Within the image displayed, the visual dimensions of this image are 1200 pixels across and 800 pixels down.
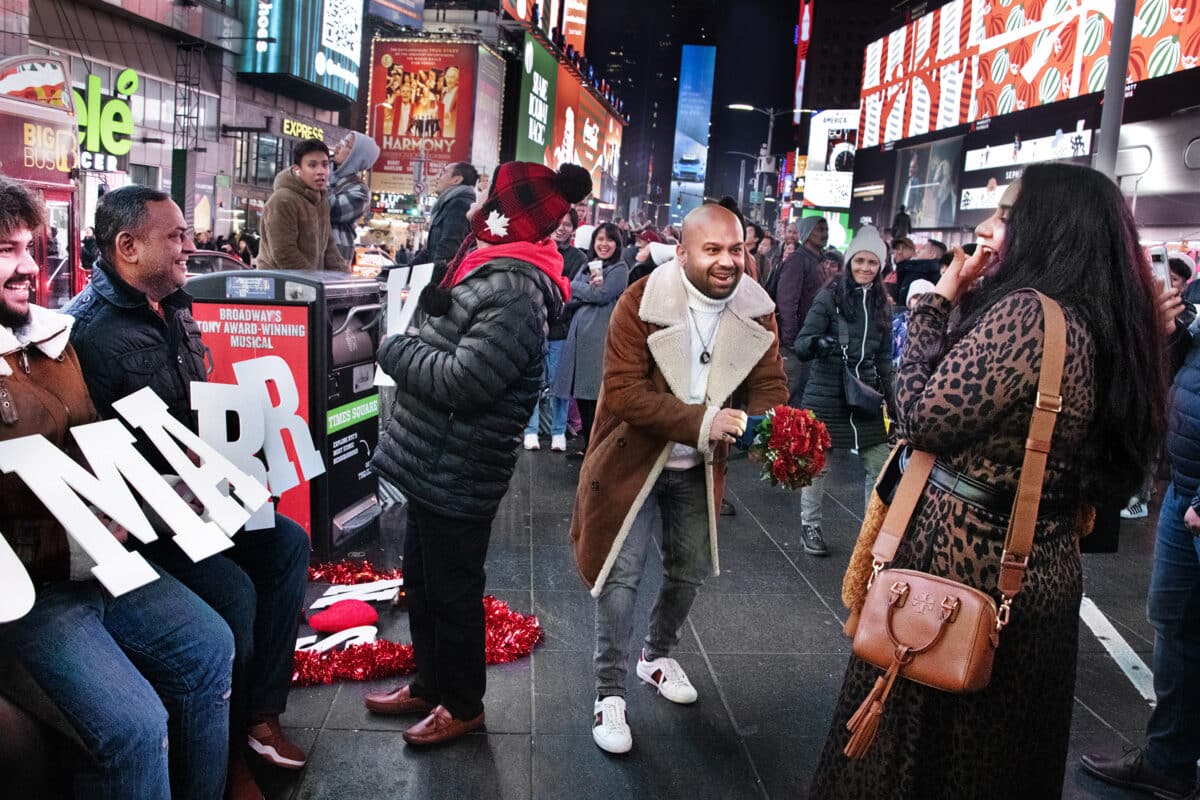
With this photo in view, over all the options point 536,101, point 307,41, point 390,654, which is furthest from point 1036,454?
point 536,101

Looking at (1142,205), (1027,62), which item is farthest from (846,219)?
(1142,205)

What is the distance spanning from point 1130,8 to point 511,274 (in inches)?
227

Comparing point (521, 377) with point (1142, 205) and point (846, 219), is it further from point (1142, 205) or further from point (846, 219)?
point (846, 219)

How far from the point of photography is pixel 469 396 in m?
3.33

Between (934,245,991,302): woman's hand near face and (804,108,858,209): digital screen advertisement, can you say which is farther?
(804,108,858,209): digital screen advertisement

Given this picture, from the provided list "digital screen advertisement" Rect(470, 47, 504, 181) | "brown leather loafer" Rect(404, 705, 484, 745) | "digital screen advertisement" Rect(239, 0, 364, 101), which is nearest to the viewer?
"brown leather loafer" Rect(404, 705, 484, 745)

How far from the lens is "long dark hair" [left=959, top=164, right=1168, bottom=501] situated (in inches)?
95.1

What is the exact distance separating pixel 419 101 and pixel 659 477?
47.3 meters

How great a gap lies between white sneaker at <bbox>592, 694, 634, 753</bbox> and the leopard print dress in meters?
1.21

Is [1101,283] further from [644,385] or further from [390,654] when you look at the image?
[390,654]

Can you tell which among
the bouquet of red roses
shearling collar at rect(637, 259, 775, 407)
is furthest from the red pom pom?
the bouquet of red roses

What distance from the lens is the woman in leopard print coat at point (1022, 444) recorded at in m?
2.40

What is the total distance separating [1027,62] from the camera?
2573cm

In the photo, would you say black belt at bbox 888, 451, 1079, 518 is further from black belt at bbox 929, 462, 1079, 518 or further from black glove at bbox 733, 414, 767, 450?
black glove at bbox 733, 414, 767, 450
